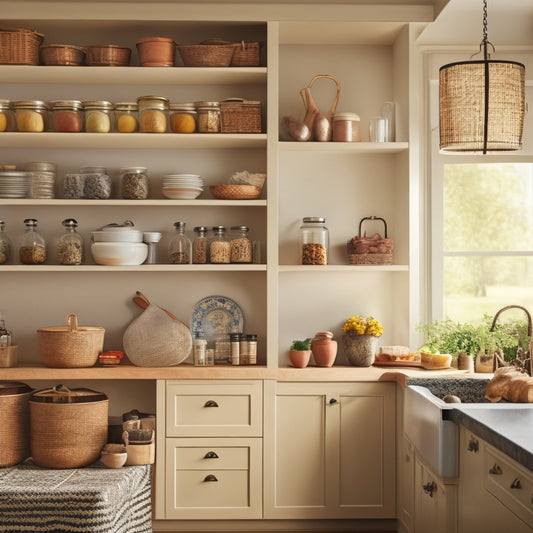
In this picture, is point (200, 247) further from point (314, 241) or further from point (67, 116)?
point (67, 116)

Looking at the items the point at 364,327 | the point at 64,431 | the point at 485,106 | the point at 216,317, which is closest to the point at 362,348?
the point at 364,327

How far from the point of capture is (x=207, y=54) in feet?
13.4

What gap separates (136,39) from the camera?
4375 millimetres

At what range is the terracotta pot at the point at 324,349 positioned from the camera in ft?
13.6

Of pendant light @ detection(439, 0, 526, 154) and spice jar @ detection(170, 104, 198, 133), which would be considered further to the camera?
spice jar @ detection(170, 104, 198, 133)

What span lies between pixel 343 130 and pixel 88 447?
2.09 m

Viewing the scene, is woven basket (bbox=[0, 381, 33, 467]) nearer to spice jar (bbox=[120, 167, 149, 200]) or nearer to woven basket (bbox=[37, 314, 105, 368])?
woven basket (bbox=[37, 314, 105, 368])

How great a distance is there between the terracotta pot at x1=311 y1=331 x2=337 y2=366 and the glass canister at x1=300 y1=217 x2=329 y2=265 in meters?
0.40

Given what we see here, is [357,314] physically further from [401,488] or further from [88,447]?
[88,447]

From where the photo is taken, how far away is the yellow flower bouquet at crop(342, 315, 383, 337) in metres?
4.19

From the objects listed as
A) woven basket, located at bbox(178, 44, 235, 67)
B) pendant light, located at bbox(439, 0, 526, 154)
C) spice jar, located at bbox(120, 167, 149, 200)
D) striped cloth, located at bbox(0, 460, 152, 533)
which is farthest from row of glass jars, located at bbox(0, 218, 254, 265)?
pendant light, located at bbox(439, 0, 526, 154)

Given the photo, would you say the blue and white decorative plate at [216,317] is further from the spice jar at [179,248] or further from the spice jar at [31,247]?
the spice jar at [31,247]

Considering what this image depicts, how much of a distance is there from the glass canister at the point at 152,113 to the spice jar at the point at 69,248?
0.64m

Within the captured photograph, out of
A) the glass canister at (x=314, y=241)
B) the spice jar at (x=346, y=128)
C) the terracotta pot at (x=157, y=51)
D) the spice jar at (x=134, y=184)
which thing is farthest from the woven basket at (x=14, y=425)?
the spice jar at (x=346, y=128)
